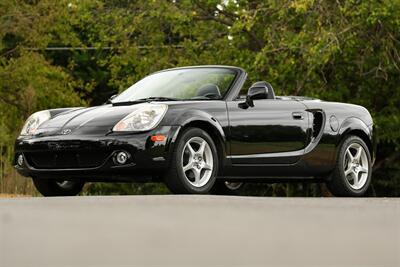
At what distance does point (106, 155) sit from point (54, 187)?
4.61 ft

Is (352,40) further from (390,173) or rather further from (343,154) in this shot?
(343,154)

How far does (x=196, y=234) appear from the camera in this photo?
18.4 ft

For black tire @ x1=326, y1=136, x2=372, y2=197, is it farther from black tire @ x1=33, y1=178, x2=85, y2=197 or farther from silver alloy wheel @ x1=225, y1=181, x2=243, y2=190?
black tire @ x1=33, y1=178, x2=85, y2=197

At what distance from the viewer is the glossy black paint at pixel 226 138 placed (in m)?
9.49

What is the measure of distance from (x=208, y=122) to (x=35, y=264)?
201 inches

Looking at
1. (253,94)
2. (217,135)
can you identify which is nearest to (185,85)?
(253,94)

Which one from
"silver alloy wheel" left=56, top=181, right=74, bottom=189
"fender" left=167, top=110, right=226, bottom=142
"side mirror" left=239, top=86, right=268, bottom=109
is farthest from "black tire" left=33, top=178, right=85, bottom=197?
"side mirror" left=239, top=86, right=268, bottom=109

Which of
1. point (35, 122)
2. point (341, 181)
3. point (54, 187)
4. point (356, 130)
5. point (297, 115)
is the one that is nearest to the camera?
point (35, 122)

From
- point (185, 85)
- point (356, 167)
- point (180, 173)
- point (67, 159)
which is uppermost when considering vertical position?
point (185, 85)

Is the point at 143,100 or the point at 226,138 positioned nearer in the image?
the point at 226,138

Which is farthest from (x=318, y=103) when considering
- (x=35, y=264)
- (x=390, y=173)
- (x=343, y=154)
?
(x=390, y=173)

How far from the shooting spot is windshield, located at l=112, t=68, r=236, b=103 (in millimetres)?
10656

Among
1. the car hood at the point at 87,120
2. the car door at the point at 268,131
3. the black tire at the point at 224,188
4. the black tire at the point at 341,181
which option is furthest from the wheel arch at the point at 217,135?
the black tire at the point at 224,188

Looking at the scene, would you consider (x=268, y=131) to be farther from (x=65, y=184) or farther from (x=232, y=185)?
(x=65, y=184)
